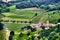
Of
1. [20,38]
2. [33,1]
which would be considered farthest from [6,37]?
[33,1]

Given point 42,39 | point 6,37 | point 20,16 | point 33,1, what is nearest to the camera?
point 42,39

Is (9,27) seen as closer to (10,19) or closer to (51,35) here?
(10,19)

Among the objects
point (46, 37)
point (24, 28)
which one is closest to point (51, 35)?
point (46, 37)

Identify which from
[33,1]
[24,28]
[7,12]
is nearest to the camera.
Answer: [24,28]

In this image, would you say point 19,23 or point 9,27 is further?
point 19,23

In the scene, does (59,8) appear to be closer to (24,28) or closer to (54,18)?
(54,18)

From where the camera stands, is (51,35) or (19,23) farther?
(19,23)

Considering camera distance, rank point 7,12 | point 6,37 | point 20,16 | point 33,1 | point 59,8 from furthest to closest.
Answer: point 33,1 → point 59,8 → point 7,12 → point 20,16 → point 6,37

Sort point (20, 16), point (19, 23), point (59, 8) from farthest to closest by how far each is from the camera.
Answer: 1. point (59, 8)
2. point (20, 16)
3. point (19, 23)
